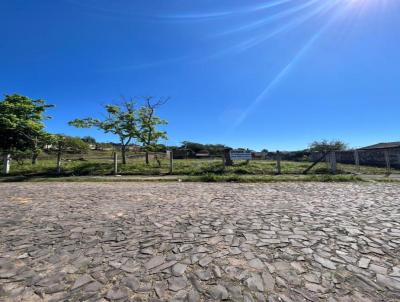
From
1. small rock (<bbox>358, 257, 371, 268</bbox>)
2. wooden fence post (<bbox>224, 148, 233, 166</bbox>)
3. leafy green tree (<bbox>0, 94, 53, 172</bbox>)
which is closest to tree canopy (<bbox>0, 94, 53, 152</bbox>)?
leafy green tree (<bbox>0, 94, 53, 172</bbox>)

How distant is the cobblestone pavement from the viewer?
8.21 ft

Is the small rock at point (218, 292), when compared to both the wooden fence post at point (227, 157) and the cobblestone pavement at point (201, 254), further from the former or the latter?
the wooden fence post at point (227, 157)

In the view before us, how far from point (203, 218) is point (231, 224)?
72cm

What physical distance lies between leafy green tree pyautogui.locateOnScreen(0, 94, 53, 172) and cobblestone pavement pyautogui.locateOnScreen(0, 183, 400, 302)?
49.2 ft

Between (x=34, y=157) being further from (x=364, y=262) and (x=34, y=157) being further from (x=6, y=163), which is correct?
(x=364, y=262)

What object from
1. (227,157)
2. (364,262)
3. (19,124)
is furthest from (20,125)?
(364,262)

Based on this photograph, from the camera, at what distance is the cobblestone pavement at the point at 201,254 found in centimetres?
250

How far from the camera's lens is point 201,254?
335cm

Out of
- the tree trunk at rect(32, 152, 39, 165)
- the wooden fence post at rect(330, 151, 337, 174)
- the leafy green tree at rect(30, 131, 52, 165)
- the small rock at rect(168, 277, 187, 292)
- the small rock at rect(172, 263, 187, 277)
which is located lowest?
the small rock at rect(168, 277, 187, 292)

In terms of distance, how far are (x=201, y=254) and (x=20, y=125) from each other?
20.5 m

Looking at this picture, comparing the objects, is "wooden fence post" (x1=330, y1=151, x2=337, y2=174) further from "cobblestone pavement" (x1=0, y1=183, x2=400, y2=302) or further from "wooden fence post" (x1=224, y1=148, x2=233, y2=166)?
"cobblestone pavement" (x1=0, y1=183, x2=400, y2=302)

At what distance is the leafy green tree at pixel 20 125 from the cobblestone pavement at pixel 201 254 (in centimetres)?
1501

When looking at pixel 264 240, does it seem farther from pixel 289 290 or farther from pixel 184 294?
pixel 184 294

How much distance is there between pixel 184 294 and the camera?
8.02 ft
